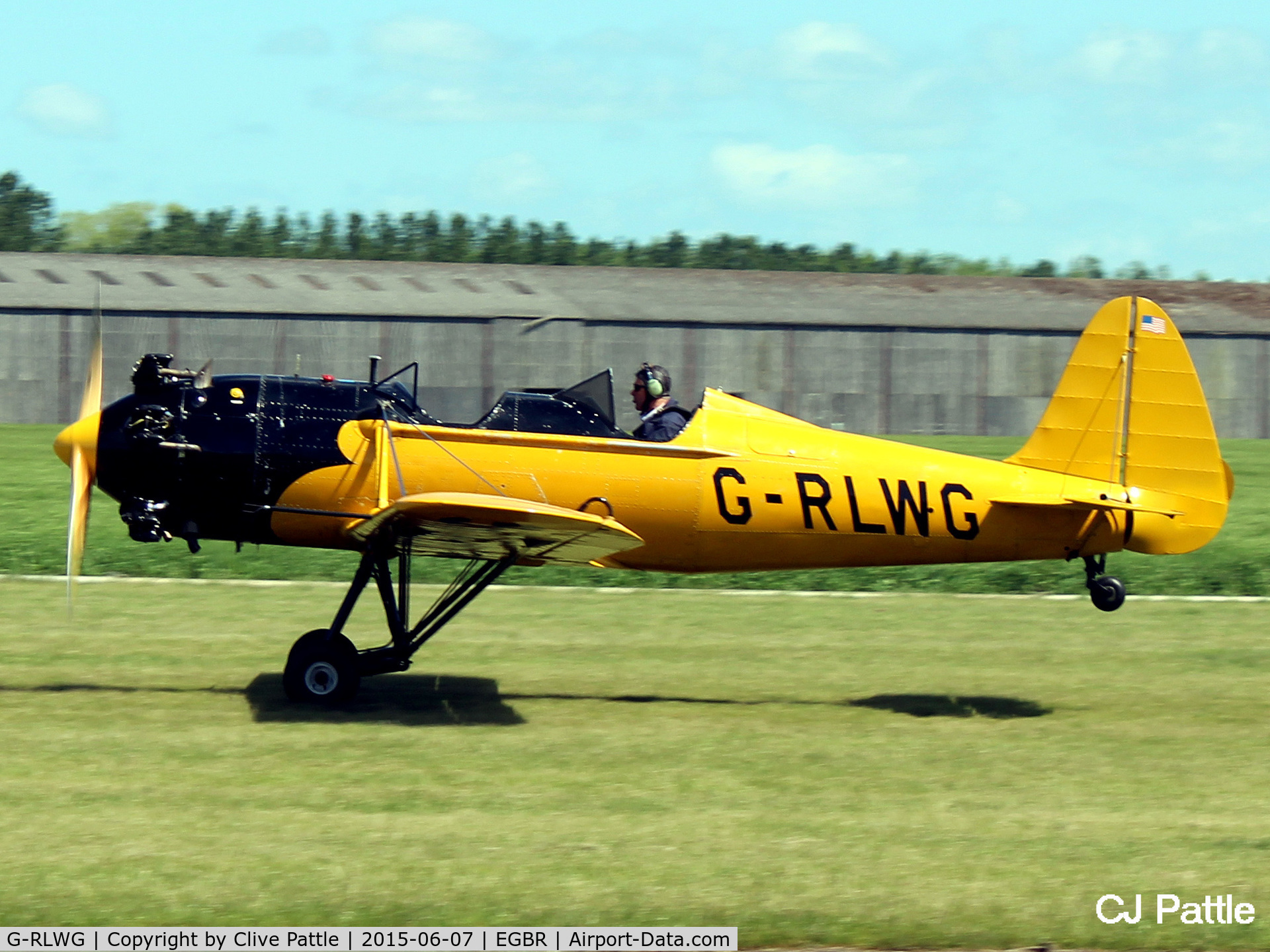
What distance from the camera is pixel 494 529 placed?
9.30 m

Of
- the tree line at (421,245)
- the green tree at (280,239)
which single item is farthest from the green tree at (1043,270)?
the green tree at (280,239)

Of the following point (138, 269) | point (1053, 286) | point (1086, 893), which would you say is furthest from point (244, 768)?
point (1053, 286)

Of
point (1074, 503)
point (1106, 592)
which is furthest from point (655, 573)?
point (1106, 592)

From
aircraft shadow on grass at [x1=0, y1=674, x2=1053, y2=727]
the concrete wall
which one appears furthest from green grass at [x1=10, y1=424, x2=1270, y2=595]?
the concrete wall

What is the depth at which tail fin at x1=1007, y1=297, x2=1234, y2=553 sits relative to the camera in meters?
10.6

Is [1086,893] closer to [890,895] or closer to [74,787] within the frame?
[890,895]

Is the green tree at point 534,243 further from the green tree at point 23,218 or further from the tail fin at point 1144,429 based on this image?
the tail fin at point 1144,429

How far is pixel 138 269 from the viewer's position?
44656mm

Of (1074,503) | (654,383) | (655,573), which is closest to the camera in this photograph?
(1074,503)

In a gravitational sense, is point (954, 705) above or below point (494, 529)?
below

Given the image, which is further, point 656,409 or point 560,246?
point 560,246

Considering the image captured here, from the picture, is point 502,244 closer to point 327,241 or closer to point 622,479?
point 327,241

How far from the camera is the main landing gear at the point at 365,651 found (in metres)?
9.91

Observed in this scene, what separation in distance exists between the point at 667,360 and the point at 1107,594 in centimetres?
3451
